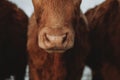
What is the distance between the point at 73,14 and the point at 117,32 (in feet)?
2.39

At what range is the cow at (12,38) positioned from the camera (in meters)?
4.28

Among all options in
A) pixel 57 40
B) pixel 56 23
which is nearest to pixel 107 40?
pixel 56 23

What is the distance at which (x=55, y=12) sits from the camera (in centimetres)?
354

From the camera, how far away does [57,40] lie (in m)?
3.31

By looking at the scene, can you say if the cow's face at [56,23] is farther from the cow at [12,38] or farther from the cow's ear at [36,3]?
the cow at [12,38]

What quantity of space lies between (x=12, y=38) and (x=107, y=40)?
0.80 m

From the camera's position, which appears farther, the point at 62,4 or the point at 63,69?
the point at 63,69

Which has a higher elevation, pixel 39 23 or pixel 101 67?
pixel 39 23

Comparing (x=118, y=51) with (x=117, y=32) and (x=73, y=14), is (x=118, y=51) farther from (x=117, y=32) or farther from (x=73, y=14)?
(x=73, y=14)

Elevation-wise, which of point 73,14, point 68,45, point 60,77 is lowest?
point 60,77

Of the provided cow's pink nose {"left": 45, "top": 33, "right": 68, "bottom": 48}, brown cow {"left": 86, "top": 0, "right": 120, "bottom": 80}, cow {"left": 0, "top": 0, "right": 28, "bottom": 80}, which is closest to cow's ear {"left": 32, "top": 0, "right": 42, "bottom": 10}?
cow's pink nose {"left": 45, "top": 33, "right": 68, "bottom": 48}

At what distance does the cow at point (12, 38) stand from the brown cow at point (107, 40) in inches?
22.5

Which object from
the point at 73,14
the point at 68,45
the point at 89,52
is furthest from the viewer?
the point at 89,52

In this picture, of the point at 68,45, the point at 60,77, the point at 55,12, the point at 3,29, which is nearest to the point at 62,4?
the point at 55,12
